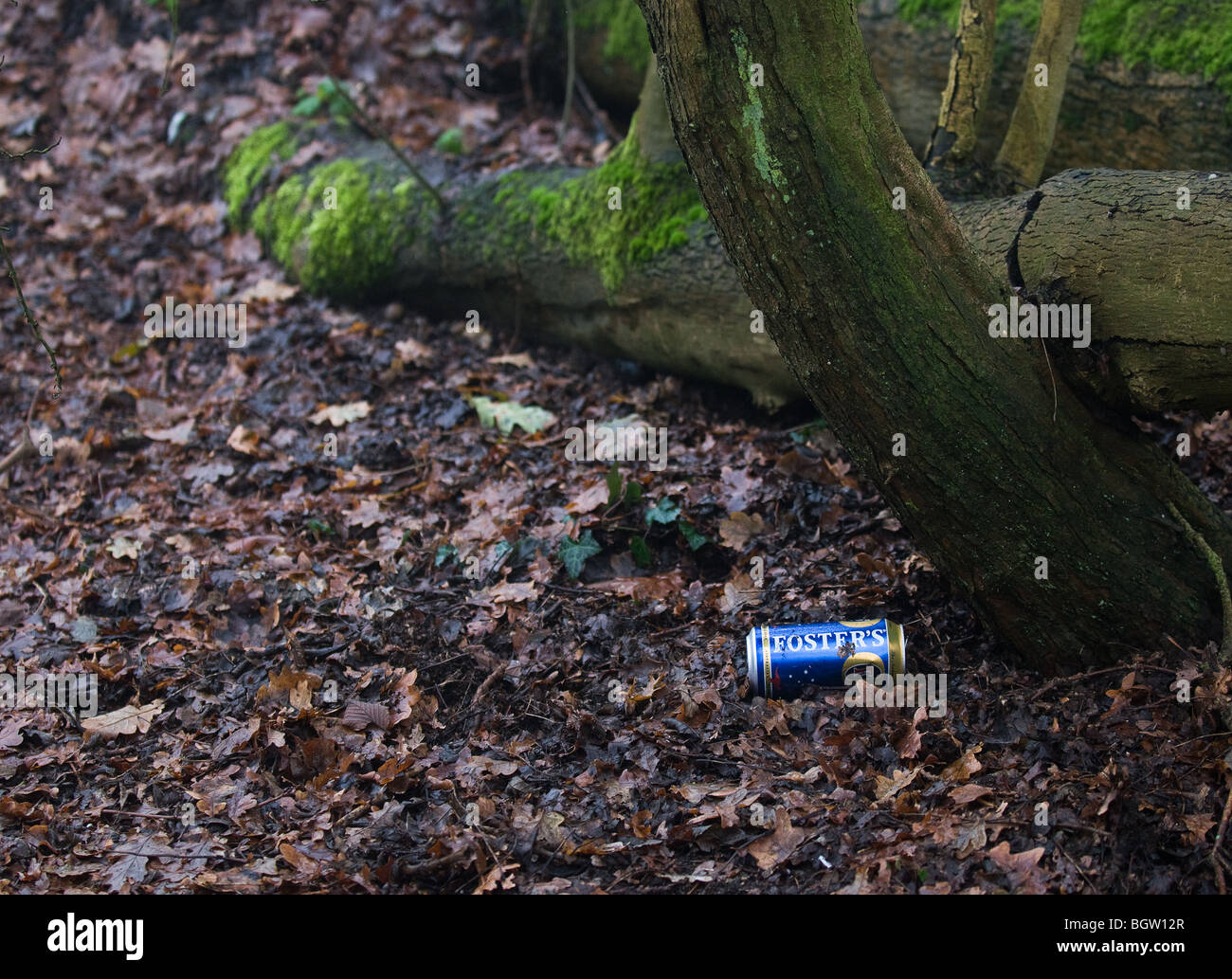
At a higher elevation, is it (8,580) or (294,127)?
(294,127)

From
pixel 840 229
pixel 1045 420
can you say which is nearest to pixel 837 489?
pixel 1045 420

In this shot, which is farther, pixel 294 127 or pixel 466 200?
pixel 294 127

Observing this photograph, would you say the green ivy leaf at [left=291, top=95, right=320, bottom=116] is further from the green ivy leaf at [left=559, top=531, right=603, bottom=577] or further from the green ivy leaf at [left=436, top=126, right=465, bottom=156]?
the green ivy leaf at [left=559, top=531, right=603, bottom=577]

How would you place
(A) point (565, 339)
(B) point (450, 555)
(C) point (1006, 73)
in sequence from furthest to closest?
(A) point (565, 339) < (C) point (1006, 73) < (B) point (450, 555)

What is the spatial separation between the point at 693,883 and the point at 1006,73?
4.98m

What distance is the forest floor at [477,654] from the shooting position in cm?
333

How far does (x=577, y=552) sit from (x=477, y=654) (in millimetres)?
721

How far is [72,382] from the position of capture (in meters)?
6.80

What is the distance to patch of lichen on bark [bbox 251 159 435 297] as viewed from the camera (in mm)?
7203

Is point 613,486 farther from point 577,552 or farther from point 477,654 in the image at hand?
point 477,654

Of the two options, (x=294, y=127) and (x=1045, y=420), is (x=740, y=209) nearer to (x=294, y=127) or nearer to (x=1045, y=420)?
(x=1045, y=420)

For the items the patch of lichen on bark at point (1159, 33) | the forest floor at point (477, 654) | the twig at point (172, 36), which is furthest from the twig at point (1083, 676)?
the twig at point (172, 36)

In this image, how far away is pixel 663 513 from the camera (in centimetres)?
489

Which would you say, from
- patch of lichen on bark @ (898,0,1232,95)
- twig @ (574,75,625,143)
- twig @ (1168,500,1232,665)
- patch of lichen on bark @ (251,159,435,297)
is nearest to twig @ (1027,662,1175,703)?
twig @ (1168,500,1232,665)
